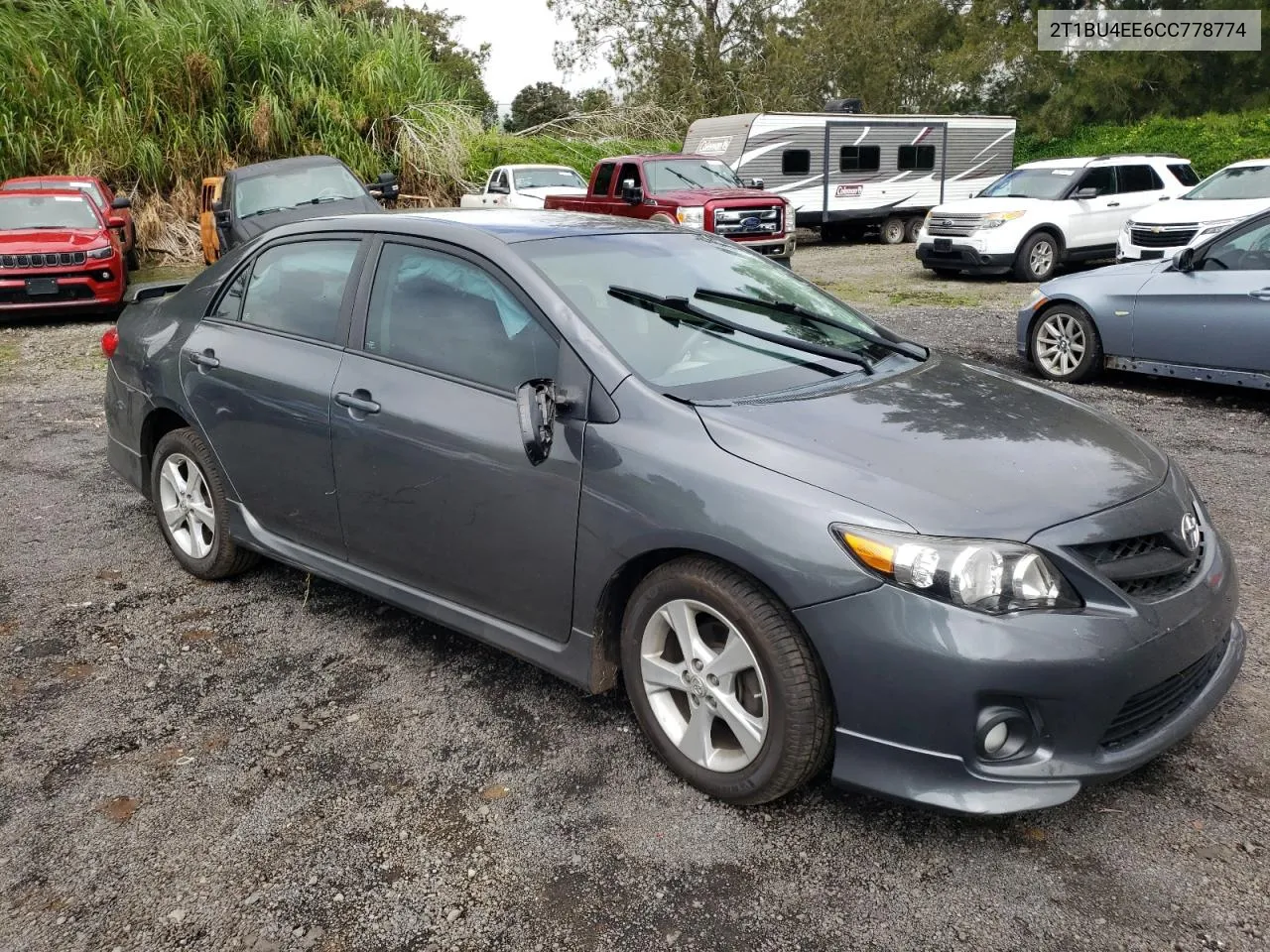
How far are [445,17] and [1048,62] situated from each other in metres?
34.4

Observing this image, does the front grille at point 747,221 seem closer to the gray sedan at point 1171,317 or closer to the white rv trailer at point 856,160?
the white rv trailer at point 856,160

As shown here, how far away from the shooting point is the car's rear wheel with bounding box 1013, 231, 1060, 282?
607 inches

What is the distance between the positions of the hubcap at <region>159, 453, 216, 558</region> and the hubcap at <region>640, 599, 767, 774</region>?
7.81ft

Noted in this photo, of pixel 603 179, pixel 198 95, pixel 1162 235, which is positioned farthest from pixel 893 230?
pixel 198 95

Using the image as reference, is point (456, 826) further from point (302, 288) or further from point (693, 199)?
point (693, 199)

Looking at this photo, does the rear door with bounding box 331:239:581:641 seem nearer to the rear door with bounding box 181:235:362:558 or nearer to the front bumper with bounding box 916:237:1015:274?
the rear door with bounding box 181:235:362:558

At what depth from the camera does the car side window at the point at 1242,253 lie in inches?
283

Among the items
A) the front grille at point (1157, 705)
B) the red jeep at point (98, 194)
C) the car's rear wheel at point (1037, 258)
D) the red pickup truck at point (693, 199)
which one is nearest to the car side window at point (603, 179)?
the red pickup truck at point (693, 199)

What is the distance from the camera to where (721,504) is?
2.82m

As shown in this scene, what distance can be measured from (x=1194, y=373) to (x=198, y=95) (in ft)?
60.0

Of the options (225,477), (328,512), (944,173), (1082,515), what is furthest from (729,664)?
(944,173)

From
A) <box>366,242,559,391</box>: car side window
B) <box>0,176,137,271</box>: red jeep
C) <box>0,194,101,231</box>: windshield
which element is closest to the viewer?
<box>366,242,559,391</box>: car side window

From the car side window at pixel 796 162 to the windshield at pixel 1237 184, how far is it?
8.96 meters

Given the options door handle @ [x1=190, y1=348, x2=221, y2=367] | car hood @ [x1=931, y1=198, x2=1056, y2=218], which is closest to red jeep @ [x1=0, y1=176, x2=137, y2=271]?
door handle @ [x1=190, y1=348, x2=221, y2=367]
